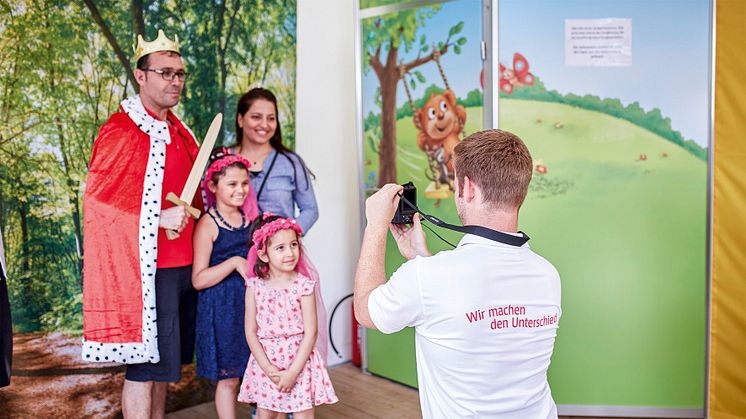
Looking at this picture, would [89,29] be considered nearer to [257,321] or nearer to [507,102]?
[257,321]

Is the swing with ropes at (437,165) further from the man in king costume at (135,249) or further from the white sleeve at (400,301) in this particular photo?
the white sleeve at (400,301)

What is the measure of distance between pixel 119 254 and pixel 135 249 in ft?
0.20

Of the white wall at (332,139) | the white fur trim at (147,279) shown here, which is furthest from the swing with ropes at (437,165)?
the white fur trim at (147,279)

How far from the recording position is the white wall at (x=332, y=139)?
159 inches

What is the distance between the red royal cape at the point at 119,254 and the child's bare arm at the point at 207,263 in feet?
0.59

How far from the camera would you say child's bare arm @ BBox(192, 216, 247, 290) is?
283 centimetres

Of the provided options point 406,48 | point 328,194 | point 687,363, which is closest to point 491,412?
point 687,363

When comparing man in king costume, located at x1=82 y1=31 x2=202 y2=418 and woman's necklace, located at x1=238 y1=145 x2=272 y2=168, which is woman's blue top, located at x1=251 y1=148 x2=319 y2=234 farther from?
man in king costume, located at x1=82 y1=31 x2=202 y2=418

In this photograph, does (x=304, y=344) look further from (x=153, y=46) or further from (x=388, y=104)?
(x=388, y=104)

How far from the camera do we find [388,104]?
3838 mm

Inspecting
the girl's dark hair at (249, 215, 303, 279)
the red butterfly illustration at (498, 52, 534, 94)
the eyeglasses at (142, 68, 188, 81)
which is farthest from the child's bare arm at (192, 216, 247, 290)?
the red butterfly illustration at (498, 52, 534, 94)

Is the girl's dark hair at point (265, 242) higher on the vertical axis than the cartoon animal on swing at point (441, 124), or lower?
lower

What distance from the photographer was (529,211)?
136 inches

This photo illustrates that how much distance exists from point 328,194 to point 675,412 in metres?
2.15
